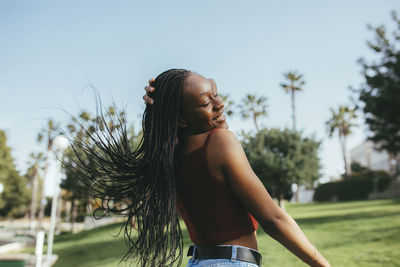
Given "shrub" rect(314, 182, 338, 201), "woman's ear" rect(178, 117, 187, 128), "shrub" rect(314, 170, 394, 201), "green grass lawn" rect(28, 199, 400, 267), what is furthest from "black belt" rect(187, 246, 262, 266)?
"shrub" rect(314, 182, 338, 201)

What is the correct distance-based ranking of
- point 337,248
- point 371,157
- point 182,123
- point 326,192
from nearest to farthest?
point 182,123 < point 337,248 < point 326,192 < point 371,157

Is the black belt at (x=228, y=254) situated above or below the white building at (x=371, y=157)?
below

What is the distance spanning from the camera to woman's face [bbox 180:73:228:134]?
1.57 meters

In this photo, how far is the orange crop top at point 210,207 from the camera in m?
1.46

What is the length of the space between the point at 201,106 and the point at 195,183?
332mm

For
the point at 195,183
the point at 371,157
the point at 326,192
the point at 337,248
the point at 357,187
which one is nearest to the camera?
the point at 195,183

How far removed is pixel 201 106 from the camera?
157cm

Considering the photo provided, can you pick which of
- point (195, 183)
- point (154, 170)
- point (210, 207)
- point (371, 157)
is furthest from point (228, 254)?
point (371, 157)

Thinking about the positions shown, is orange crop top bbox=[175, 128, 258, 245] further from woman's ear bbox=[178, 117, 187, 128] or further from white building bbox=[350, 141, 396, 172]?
white building bbox=[350, 141, 396, 172]

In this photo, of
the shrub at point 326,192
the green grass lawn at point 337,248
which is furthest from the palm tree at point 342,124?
the green grass lawn at point 337,248

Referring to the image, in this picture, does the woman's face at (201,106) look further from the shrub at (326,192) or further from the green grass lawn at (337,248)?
the shrub at (326,192)

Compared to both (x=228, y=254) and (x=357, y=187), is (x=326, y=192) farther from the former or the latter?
(x=228, y=254)

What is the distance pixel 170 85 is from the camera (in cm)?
167

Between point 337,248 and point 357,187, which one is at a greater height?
point 357,187
